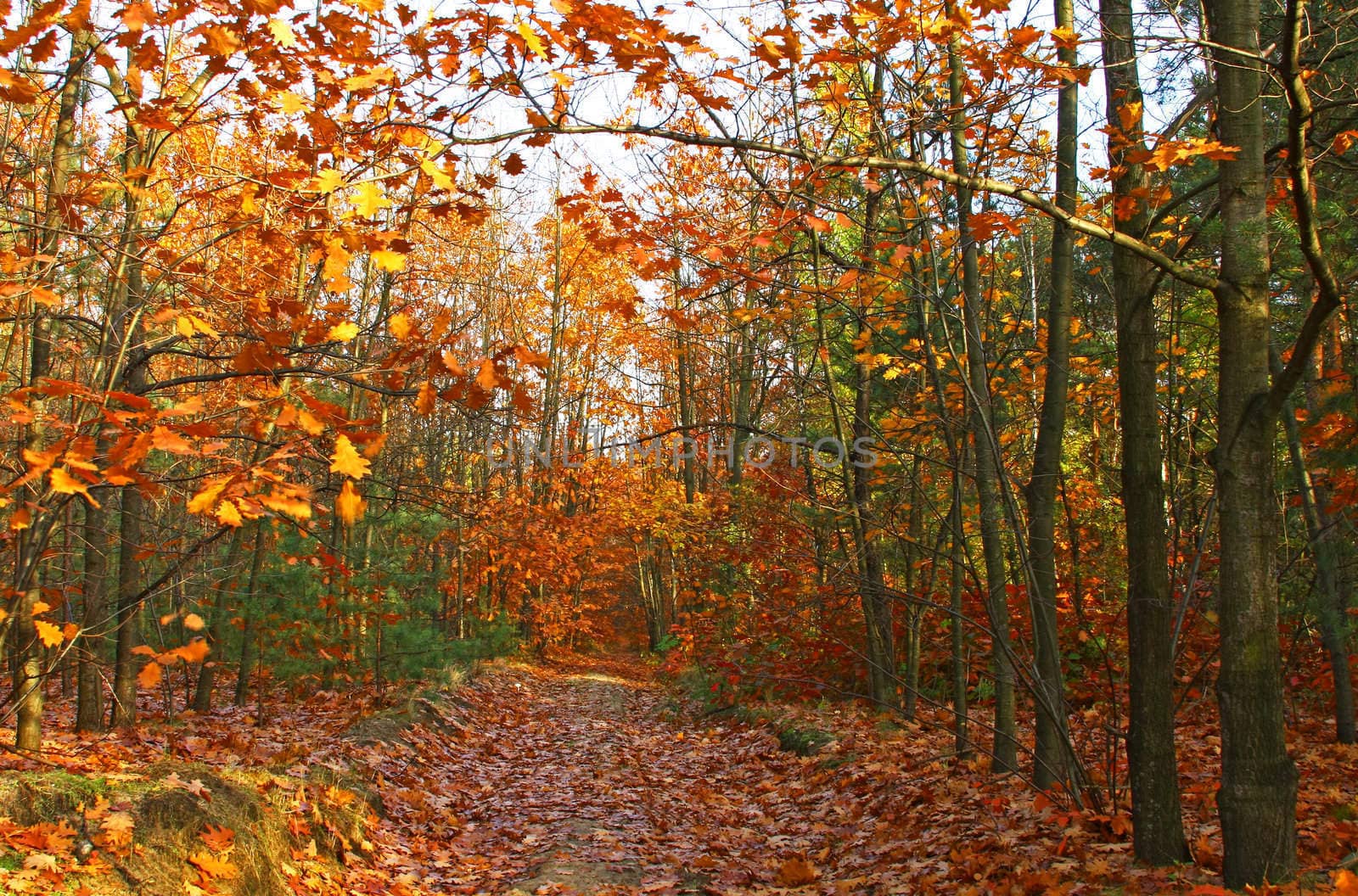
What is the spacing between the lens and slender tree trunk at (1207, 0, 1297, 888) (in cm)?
329

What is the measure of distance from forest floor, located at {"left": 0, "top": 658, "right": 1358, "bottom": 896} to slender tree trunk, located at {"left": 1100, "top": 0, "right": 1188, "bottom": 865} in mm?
253

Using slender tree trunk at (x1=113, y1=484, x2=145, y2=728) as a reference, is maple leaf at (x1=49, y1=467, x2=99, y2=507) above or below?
above

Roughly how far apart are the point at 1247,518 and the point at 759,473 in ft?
28.4

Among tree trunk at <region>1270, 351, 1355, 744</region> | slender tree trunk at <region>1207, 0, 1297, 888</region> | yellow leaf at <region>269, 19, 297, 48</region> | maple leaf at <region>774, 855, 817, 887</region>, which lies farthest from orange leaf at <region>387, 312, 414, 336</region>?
tree trunk at <region>1270, 351, 1355, 744</region>

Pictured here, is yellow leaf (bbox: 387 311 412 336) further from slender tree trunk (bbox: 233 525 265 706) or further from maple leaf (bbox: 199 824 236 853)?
slender tree trunk (bbox: 233 525 265 706)

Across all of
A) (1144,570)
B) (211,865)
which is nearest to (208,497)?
(211,865)

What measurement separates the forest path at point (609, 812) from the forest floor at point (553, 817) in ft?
0.09

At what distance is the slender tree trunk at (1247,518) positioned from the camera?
3.29 m

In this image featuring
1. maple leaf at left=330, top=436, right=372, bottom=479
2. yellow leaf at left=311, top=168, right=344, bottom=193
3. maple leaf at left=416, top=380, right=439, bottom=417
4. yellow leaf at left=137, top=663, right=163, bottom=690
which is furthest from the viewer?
yellow leaf at left=137, top=663, right=163, bottom=690

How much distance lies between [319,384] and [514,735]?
531 cm

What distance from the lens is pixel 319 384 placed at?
11586 mm

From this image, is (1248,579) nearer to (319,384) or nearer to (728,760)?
(728,760)

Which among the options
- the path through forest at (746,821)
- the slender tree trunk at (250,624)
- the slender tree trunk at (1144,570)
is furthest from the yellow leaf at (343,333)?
the slender tree trunk at (250,624)

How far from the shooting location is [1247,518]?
135 inches
